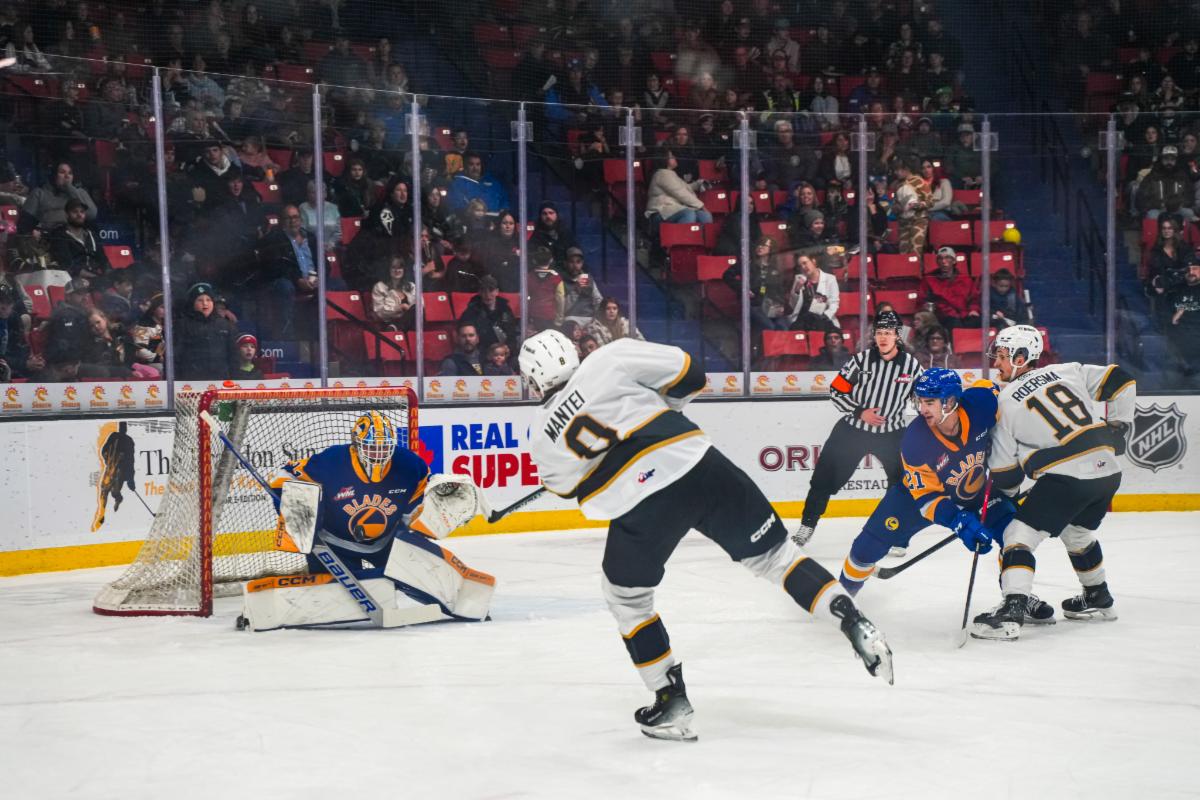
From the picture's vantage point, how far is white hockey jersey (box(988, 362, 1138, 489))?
4242 mm

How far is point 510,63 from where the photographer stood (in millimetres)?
9586

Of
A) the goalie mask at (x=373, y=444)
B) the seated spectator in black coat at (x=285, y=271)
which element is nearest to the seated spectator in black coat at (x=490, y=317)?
the seated spectator in black coat at (x=285, y=271)

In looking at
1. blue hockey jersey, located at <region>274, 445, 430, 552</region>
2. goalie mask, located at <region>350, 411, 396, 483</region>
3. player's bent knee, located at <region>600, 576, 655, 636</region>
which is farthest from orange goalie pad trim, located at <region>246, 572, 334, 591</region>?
player's bent knee, located at <region>600, 576, 655, 636</region>

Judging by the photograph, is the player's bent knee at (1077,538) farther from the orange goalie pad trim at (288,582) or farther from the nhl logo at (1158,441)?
the nhl logo at (1158,441)

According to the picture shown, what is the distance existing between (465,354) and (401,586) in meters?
2.91

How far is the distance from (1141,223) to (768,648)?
526cm

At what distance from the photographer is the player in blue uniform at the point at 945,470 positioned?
417cm

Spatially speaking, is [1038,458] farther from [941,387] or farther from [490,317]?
[490,317]

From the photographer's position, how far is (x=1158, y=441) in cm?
784

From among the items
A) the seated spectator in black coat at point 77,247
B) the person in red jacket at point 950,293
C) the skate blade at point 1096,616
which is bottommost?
the skate blade at point 1096,616

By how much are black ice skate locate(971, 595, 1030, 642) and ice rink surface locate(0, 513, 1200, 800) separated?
6 cm

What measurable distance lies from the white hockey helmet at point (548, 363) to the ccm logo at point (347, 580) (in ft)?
5.36

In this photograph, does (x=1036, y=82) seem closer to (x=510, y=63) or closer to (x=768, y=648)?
(x=510, y=63)

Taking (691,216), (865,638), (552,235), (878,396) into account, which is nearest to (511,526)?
(552,235)
